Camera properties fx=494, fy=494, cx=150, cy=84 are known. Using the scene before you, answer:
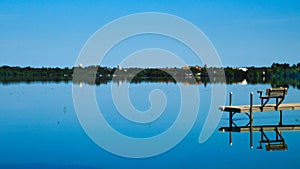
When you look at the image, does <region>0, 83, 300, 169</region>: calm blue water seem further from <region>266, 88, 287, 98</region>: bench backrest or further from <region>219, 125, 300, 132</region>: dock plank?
<region>266, 88, 287, 98</region>: bench backrest

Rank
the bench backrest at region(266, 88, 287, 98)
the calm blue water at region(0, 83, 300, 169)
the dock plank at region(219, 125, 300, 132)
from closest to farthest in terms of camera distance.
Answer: the calm blue water at region(0, 83, 300, 169), the bench backrest at region(266, 88, 287, 98), the dock plank at region(219, 125, 300, 132)

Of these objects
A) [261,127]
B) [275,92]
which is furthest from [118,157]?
[275,92]

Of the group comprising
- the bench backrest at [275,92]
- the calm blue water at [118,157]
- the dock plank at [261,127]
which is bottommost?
the calm blue water at [118,157]

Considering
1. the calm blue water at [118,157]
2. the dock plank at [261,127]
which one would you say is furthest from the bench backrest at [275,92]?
the calm blue water at [118,157]

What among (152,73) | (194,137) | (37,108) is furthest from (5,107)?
(152,73)

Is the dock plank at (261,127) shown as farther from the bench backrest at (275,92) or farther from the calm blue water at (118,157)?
the bench backrest at (275,92)

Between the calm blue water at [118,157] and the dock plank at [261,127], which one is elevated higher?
the dock plank at [261,127]

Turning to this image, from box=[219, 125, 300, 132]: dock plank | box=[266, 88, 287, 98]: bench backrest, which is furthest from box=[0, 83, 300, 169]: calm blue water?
box=[266, 88, 287, 98]: bench backrest

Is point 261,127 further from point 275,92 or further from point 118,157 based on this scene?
point 118,157

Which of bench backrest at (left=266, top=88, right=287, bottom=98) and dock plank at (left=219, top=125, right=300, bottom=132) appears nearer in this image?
bench backrest at (left=266, top=88, right=287, bottom=98)

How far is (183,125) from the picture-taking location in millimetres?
25172

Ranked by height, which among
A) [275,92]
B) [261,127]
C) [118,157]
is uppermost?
[275,92]

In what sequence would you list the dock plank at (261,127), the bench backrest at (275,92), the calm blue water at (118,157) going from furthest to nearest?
the dock plank at (261,127), the bench backrest at (275,92), the calm blue water at (118,157)

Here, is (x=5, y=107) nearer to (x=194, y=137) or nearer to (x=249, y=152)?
(x=194, y=137)
